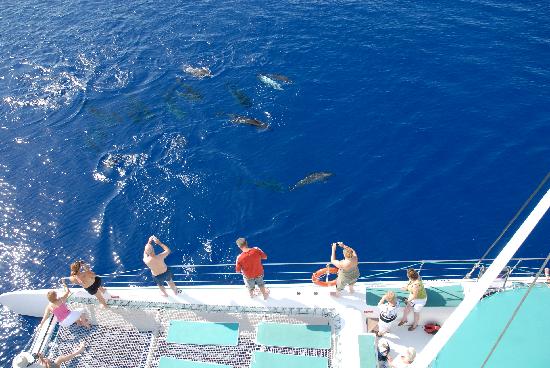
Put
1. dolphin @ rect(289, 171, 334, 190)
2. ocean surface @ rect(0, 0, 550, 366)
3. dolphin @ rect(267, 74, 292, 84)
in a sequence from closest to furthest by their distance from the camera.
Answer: ocean surface @ rect(0, 0, 550, 366) → dolphin @ rect(289, 171, 334, 190) → dolphin @ rect(267, 74, 292, 84)

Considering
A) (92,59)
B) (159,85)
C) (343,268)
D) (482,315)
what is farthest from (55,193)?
(482,315)

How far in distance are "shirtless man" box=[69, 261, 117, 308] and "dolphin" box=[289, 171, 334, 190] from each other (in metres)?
10.8

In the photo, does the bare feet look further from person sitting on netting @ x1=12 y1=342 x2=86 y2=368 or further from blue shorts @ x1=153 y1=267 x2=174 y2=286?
blue shorts @ x1=153 y1=267 x2=174 y2=286

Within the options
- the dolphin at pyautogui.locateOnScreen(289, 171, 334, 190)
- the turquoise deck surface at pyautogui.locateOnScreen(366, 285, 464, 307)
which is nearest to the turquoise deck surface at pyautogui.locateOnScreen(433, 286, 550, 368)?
the turquoise deck surface at pyautogui.locateOnScreen(366, 285, 464, 307)

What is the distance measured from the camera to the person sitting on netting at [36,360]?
1286 cm

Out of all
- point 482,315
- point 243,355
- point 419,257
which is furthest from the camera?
point 419,257

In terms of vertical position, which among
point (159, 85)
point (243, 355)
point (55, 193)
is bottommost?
point (243, 355)

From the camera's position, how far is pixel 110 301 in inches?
621

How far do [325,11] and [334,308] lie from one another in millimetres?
26679

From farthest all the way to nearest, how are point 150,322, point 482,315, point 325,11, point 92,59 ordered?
point 325,11, point 92,59, point 150,322, point 482,315

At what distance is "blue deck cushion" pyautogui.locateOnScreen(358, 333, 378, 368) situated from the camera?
12844mm

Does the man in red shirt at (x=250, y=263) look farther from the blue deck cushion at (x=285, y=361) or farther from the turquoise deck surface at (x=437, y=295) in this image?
the turquoise deck surface at (x=437, y=295)

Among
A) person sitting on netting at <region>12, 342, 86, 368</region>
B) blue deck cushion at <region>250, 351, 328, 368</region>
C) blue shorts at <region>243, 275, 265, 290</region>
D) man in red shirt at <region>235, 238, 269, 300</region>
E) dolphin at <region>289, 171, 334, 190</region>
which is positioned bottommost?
blue deck cushion at <region>250, 351, 328, 368</region>

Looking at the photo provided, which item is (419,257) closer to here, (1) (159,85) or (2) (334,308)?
(2) (334,308)
